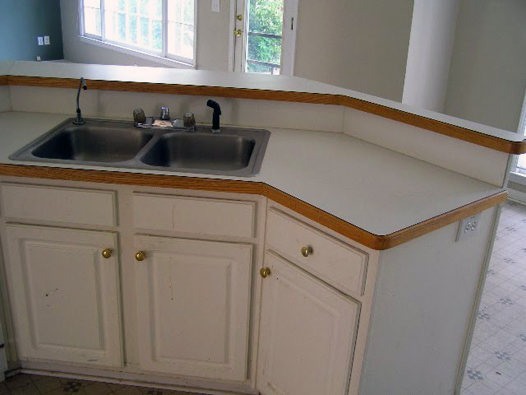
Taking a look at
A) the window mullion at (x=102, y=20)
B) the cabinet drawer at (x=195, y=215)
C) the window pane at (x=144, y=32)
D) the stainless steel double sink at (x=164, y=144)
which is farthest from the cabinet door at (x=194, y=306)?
the window mullion at (x=102, y=20)

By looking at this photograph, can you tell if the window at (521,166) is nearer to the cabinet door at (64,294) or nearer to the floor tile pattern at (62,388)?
the floor tile pattern at (62,388)

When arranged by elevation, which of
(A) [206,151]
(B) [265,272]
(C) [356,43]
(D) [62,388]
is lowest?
(D) [62,388]

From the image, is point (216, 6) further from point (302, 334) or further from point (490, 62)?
point (302, 334)

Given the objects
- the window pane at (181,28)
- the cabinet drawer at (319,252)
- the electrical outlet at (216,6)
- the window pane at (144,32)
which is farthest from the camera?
the window pane at (144,32)

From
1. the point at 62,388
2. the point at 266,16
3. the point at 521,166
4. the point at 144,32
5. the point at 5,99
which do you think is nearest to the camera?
the point at 62,388

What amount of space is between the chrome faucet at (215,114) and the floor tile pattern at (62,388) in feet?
3.25

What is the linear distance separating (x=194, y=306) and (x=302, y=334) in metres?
0.39

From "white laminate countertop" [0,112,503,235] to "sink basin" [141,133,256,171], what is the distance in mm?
138

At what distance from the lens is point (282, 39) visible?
4.87 meters

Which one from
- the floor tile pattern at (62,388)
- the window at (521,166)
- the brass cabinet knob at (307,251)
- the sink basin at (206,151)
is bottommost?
the floor tile pattern at (62,388)

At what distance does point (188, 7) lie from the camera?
18.9ft

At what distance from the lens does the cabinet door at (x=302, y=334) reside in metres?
1.63

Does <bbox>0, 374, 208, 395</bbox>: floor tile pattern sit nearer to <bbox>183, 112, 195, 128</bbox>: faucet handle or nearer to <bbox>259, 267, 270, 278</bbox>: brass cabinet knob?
<bbox>259, 267, 270, 278</bbox>: brass cabinet knob

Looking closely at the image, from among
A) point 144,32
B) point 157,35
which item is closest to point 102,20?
point 144,32
